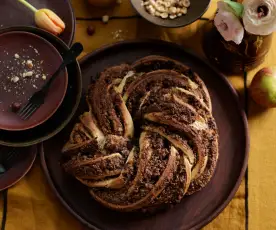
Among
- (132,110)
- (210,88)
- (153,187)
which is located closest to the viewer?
(153,187)

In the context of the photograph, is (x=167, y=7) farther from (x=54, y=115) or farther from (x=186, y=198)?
(x=186, y=198)

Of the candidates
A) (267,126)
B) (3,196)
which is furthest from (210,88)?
(3,196)

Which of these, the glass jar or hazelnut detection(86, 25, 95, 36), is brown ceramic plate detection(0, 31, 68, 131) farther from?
the glass jar

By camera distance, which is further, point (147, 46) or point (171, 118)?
point (147, 46)

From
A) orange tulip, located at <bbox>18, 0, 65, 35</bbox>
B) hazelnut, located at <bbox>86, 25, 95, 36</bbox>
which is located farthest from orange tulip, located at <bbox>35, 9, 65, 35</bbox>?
hazelnut, located at <bbox>86, 25, 95, 36</bbox>

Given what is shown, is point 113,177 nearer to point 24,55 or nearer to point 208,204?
point 208,204

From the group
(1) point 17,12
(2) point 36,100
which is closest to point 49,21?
(1) point 17,12

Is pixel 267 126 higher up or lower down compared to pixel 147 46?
lower down

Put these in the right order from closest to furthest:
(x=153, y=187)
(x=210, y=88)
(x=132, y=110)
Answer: (x=153, y=187) → (x=132, y=110) → (x=210, y=88)
